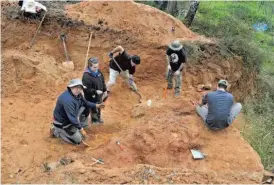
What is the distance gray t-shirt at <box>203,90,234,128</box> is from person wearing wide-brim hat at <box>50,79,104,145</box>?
2154 millimetres

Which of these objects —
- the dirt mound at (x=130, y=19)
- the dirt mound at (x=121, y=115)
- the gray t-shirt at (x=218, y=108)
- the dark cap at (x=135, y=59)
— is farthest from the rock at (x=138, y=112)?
the dirt mound at (x=130, y=19)

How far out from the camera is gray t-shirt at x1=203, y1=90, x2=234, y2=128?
7.69 meters

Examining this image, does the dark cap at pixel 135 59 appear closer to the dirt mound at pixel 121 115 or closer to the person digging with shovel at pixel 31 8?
the dirt mound at pixel 121 115

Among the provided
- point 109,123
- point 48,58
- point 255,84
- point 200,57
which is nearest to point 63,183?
point 109,123

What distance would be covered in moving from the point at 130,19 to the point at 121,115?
3421 millimetres

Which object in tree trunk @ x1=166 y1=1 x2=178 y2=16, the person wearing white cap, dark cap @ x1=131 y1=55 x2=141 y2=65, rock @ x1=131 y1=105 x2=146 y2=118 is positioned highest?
the person wearing white cap

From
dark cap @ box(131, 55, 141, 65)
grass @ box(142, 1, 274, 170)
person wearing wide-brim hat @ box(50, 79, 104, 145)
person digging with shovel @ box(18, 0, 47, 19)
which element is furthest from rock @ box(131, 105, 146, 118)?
person digging with shovel @ box(18, 0, 47, 19)

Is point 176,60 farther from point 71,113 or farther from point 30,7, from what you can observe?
point 30,7

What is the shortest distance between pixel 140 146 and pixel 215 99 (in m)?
1.65

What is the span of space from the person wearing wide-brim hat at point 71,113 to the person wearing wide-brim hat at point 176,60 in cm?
245

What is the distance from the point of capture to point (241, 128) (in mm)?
9156

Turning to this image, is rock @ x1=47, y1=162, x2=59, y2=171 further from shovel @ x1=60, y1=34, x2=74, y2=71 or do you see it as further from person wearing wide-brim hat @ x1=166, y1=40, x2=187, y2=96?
shovel @ x1=60, y1=34, x2=74, y2=71

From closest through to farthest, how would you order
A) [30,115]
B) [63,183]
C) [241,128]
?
[63,183], [30,115], [241,128]

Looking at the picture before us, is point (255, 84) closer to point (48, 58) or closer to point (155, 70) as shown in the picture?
point (155, 70)
